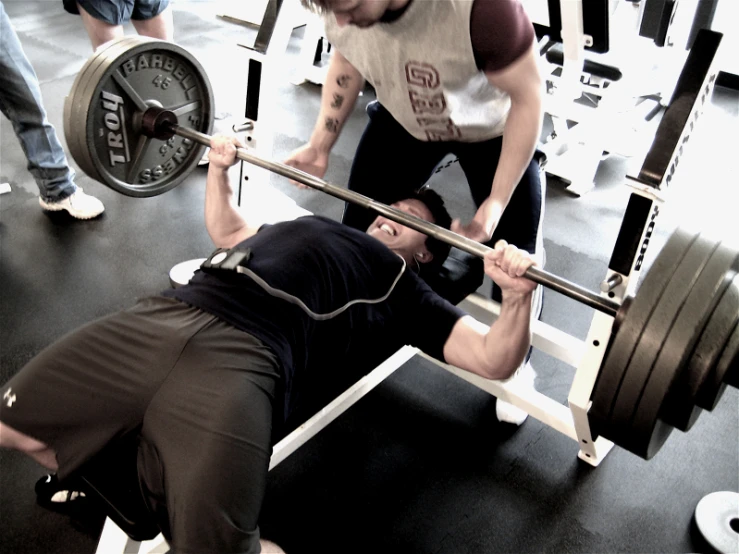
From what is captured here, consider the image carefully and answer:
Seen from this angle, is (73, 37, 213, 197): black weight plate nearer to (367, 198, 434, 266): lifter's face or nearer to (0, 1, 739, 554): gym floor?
(0, 1, 739, 554): gym floor

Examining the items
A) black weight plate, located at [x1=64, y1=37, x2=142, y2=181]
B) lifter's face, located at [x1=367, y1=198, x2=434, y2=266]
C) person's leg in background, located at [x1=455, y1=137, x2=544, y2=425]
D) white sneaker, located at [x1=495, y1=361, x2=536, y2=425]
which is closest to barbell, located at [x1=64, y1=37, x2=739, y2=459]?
lifter's face, located at [x1=367, y1=198, x2=434, y2=266]

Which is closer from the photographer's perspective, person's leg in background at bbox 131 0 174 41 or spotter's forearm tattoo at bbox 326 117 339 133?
spotter's forearm tattoo at bbox 326 117 339 133

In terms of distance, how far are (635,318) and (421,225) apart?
53 cm

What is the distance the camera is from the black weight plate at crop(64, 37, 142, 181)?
1.72m

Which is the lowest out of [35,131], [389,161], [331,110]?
[35,131]

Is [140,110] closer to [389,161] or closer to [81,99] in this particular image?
[81,99]

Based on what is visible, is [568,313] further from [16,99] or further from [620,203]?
[16,99]

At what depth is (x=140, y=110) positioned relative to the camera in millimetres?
1888

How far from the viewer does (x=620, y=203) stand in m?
3.36

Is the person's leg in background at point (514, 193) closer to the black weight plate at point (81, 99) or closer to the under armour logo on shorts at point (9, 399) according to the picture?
the black weight plate at point (81, 99)

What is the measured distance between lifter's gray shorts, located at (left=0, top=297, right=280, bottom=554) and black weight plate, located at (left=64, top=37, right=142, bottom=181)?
0.67 m

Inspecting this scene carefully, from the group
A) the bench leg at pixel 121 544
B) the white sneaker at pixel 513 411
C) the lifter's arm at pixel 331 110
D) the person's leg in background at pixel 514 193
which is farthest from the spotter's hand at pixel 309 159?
the bench leg at pixel 121 544

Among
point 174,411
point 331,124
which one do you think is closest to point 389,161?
point 331,124

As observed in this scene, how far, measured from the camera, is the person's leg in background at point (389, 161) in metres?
1.82
